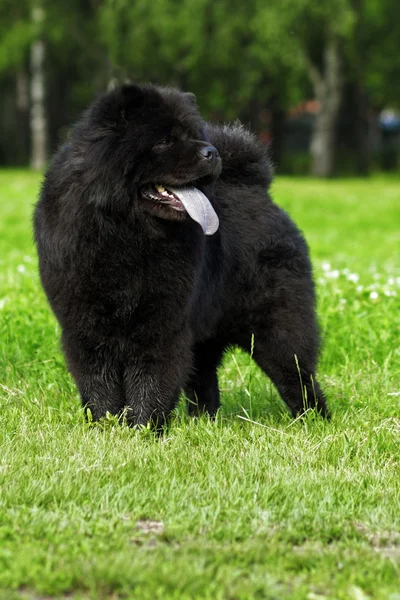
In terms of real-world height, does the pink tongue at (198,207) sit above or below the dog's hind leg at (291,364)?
above

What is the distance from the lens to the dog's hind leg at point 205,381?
528 cm

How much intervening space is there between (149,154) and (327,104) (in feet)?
98.7

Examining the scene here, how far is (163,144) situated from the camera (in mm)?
4086

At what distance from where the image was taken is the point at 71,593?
2752 millimetres

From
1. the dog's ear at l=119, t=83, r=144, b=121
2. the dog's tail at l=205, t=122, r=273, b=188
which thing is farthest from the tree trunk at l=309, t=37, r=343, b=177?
the dog's ear at l=119, t=83, r=144, b=121

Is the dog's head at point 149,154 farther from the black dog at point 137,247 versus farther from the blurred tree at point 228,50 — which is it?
the blurred tree at point 228,50

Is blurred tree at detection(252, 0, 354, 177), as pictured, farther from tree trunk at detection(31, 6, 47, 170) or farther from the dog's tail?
the dog's tail

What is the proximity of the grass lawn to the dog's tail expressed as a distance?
1.37 m

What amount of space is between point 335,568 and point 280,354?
211 cm

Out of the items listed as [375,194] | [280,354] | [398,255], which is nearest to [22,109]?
[375,194]

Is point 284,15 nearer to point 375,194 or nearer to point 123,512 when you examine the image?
point 375,194

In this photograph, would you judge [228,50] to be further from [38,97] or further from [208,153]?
[208,153]

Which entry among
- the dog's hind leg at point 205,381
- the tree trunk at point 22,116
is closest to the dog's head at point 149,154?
the dog's hind leg at point 205,381

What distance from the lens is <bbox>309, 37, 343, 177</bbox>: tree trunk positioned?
106 ft
